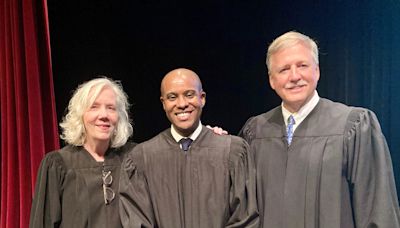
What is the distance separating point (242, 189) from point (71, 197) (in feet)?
2.94

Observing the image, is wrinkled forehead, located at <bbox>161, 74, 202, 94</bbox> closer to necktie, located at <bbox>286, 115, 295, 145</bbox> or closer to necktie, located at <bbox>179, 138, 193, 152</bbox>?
necktie, located at <bbox>179, 138, 193, 152</bbox>

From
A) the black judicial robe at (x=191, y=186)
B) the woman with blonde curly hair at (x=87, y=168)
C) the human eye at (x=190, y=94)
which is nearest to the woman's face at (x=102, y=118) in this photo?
the woman with blonde curly hair at (x=87, y=168)

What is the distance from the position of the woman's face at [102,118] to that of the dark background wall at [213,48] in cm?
111

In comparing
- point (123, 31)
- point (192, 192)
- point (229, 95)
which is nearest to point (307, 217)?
point (192, 192)

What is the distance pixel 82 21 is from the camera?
3500mm

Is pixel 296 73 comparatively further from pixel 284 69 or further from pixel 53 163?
pixel 53 163

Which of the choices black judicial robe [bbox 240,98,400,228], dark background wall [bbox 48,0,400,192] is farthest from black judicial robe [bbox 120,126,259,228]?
dark background wall [bbox 48,0,400,192]

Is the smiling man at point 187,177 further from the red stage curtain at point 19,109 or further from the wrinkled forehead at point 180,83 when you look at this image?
the red stage curtain at point 19,109

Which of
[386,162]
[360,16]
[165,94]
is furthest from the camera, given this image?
[360,16]

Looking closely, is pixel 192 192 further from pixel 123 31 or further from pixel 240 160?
pixel 123 31

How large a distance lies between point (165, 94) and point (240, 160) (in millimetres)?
482

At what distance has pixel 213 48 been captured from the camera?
142 inches

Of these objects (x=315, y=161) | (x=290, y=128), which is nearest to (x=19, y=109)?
(x=290, y=128)

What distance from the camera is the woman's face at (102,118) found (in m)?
2.43
